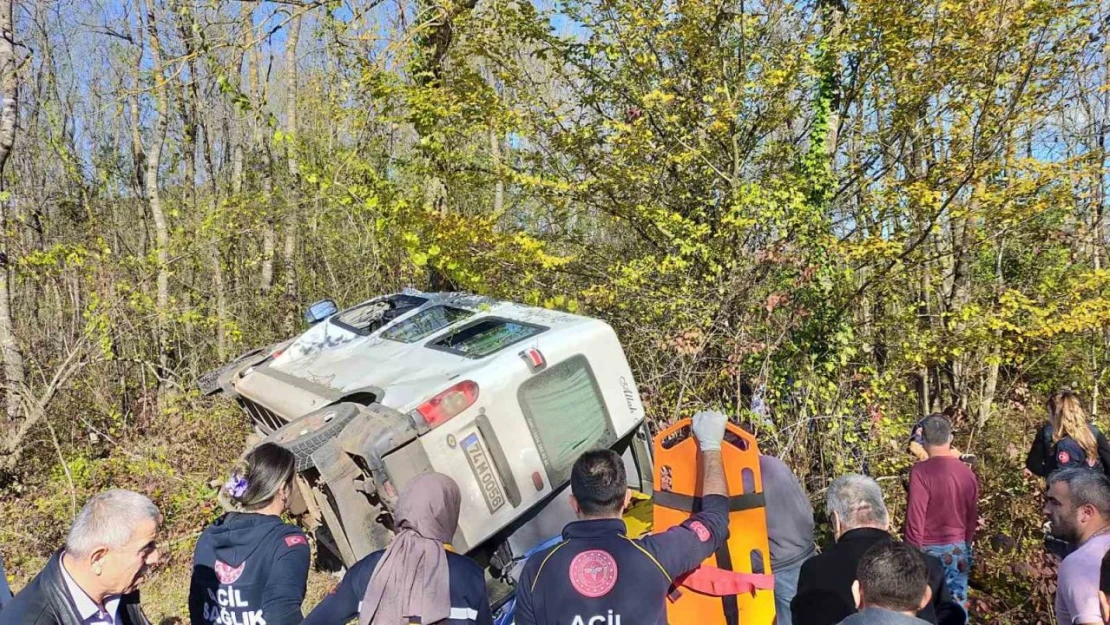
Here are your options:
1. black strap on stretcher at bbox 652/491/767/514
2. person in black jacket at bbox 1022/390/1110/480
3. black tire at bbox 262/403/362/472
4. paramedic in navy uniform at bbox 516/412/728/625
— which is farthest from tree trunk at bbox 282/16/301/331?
person in black jacket at bbox 1022/390/1110/480

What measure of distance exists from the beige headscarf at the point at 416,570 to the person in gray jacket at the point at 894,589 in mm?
1382

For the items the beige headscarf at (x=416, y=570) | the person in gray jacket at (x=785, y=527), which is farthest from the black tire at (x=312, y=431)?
the person in gray jacket at (x=785, y=527)

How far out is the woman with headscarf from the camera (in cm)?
243

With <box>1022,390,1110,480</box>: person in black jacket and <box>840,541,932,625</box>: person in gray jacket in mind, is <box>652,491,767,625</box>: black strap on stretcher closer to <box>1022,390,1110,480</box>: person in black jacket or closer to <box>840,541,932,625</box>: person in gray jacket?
<box>840,541,932,625</box>: person in gray jacket

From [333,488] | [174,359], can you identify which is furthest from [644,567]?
[174,359]

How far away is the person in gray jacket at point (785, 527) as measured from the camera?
142 inches

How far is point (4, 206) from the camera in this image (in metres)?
7.56

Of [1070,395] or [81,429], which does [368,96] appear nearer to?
[81,429]

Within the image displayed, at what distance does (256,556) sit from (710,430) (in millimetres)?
1913

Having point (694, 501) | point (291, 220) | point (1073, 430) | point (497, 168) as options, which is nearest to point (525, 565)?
point (694, 501)

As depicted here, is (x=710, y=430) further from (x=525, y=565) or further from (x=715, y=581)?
(x=525, y=565)

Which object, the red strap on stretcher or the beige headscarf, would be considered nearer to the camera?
the beige headscarf

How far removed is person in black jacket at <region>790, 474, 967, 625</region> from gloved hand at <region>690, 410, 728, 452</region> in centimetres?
53

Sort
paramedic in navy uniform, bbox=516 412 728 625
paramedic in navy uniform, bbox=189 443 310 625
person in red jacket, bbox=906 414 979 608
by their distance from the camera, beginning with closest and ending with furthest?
paramedic in navy uniform, bbox=516 412 728 625
paramedic in navy uniform, bbox=189 443 310 625
person in red jacket, bbox=906 414 979 608
